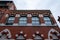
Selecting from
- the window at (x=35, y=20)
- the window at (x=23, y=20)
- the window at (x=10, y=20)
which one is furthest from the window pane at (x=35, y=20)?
the window at (x=10, y=20)

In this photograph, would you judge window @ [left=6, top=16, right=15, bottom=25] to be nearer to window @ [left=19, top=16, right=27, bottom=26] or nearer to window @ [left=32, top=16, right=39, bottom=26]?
window @ [left=19, top=16, right=27, bottom=26]

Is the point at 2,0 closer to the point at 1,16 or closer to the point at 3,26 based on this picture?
the point at 1,16

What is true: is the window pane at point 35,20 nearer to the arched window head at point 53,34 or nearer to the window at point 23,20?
the window at point 23,20

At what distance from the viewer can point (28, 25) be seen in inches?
661

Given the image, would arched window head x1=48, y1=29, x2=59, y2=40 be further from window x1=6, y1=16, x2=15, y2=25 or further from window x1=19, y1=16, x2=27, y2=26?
window x1=6, y1=16, x2=15, y2=25

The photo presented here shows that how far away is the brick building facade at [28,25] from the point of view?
15.3 meters

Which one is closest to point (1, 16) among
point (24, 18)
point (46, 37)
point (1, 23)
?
point (1, 23)

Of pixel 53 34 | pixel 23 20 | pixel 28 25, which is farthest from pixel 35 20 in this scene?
pixel 53 34

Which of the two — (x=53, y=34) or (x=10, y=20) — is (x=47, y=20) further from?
(x=10, y=20)

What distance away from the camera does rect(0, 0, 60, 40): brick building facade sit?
604 inches

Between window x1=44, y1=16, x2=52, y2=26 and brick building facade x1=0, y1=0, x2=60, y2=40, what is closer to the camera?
brick building facade x1=0, y1=0, x2=60, y2=40

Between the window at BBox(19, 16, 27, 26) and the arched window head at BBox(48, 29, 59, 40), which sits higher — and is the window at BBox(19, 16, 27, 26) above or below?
above

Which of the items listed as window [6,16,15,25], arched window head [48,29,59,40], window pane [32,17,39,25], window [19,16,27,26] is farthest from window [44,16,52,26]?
window [6,16,15,25]

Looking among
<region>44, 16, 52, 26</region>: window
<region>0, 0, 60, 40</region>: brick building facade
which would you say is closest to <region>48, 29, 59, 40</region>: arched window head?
<region>0, 0, 60, 40</region>: brick building facade
